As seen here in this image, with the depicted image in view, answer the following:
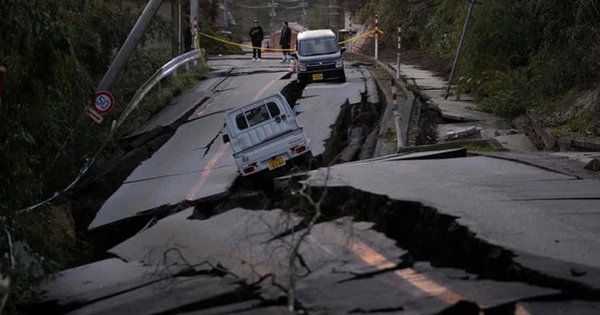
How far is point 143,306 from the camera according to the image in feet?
27.1

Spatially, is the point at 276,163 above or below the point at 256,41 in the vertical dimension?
below

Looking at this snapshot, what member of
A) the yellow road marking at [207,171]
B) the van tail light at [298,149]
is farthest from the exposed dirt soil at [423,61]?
the van tail light at [298,149]

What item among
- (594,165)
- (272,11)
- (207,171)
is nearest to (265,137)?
(207,171)

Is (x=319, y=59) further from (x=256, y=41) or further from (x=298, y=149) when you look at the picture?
(x=298, y=149)

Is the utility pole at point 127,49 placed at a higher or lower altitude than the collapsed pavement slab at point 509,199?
higher

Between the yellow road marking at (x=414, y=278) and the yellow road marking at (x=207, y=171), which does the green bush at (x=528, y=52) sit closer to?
the yellow road marking at (x=207, y=171)

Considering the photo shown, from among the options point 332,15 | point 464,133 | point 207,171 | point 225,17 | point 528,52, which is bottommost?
point 207,171

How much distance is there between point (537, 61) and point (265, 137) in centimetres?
891

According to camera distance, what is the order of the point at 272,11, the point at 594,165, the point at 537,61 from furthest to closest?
the point at 272,11 < the point at 537,61 < the point at 594,165

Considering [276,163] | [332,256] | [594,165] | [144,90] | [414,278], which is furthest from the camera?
[144,90]

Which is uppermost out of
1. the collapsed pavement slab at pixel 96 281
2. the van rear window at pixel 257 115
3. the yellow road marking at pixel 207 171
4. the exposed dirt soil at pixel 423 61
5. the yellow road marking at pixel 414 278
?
the van rear window at pixel 257 115

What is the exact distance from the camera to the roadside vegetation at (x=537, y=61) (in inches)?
731

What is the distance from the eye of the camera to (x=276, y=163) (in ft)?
50.9

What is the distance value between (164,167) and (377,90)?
10245 millimetres
